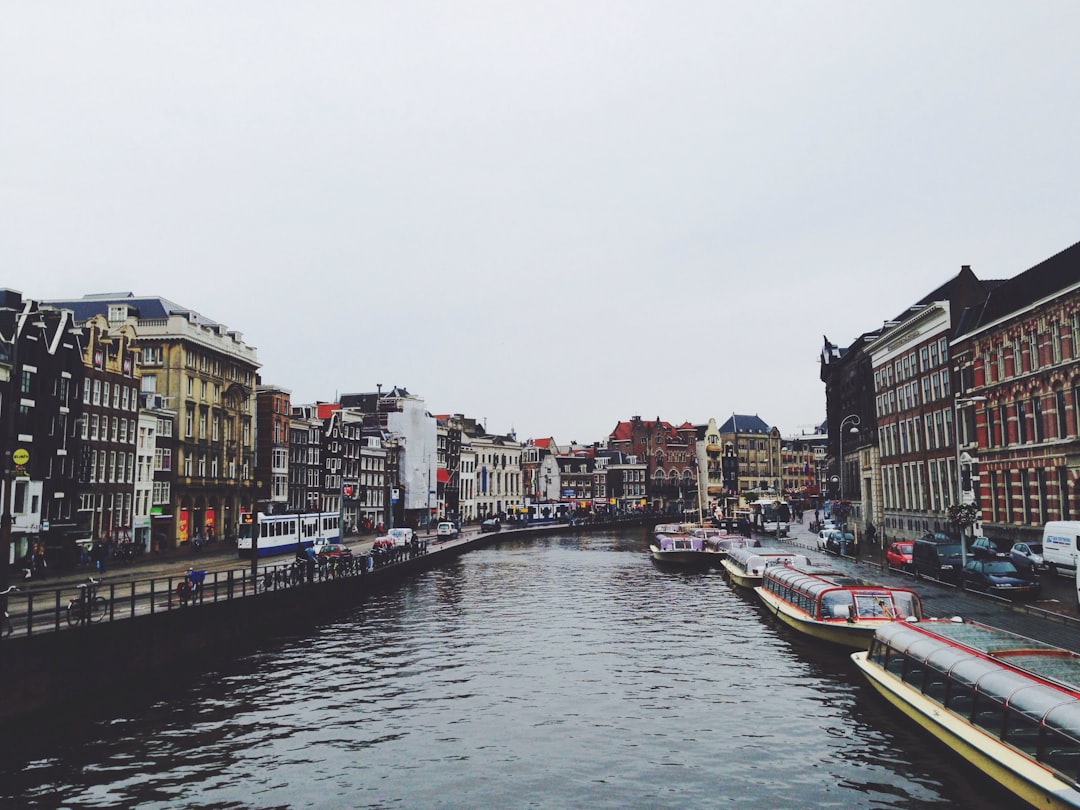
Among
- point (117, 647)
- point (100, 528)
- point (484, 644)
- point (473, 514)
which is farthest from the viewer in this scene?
point (473, 514)

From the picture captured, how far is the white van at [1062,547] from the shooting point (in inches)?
1700

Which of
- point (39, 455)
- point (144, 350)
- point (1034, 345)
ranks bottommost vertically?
point (39, 455)

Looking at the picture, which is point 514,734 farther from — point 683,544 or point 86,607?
point 683,544

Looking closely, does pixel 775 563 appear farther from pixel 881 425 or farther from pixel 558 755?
pixel 881 425

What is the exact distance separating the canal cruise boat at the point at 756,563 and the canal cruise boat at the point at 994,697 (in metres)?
26.6

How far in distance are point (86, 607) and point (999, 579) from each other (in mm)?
37548

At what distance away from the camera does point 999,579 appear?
3850 cm

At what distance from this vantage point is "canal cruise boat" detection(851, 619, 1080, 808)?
1538cm

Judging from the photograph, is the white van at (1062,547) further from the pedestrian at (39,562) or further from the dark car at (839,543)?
the pedestrian at (39,562)

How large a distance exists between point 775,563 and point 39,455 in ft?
169

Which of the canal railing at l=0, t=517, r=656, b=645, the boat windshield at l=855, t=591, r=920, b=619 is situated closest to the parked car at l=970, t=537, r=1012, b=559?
the boat windshield at l=855, t=591, r=920, b=619

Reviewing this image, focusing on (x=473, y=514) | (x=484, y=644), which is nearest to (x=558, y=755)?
(x=484, y=644)

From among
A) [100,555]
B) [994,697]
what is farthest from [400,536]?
[994,697]

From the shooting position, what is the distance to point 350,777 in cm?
2055
